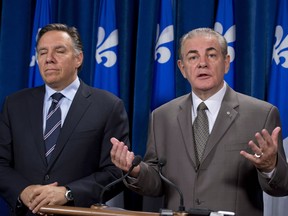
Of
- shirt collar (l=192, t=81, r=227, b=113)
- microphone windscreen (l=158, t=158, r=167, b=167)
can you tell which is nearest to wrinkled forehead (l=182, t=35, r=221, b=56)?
shirt collar (l=192, t=81, r=227, b=113)

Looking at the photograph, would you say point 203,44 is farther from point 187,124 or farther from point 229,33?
point 229,33

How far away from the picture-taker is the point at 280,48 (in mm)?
3398

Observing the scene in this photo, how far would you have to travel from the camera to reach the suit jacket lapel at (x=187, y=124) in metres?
2.68

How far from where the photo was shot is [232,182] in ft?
8.55

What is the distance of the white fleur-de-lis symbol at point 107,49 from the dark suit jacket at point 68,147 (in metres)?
0.60

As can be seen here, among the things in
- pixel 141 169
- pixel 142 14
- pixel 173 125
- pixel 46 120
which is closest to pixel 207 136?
pixel 173 125

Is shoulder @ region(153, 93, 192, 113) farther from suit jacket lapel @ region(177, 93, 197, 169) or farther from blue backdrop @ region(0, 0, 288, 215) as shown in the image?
blue backdrop @ region(0, 0, 288, 215)

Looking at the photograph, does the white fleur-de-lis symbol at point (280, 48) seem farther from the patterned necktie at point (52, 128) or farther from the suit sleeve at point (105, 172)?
the patterned necktie at point (52, 128)

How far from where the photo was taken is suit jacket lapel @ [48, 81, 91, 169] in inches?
116

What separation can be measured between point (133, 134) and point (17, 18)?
45.5 inches

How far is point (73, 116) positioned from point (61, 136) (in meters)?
0.13

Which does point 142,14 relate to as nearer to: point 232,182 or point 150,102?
point 150,102

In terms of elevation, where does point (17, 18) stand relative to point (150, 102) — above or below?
above

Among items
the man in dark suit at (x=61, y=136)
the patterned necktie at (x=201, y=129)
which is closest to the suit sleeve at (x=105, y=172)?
the man in dark suit at (x=61, y=136)
